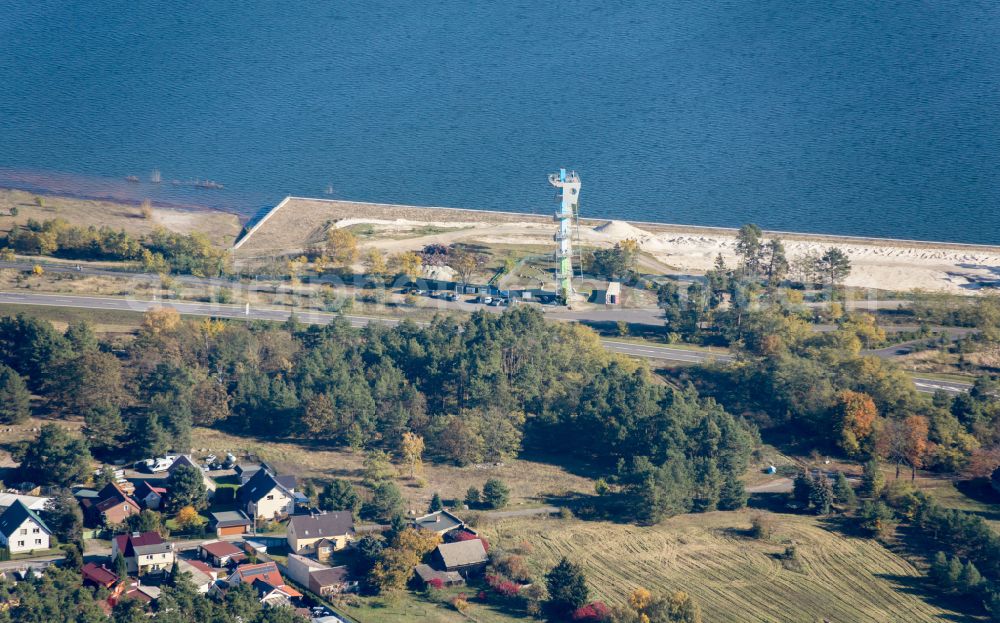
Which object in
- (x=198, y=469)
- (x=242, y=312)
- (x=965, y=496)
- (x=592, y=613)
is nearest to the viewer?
(x=592, y=613)

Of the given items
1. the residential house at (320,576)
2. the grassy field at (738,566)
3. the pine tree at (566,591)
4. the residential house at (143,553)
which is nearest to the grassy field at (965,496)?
the grassy field at (738,566)

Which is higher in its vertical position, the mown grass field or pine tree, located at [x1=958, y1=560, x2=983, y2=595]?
pine tree, located at [x1=958, y1=560, x2=983, y2=595]

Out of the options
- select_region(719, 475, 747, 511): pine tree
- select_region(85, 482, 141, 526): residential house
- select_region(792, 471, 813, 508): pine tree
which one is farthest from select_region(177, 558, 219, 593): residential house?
select_region(792, 471, 813, 508): pine tree

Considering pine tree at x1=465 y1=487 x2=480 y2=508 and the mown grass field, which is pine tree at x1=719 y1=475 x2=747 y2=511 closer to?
pine tree at x1=465 y1=487 x2=480 y2=508

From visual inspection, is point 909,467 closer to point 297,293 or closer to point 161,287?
point 297,293

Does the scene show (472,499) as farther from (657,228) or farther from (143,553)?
(657,228)

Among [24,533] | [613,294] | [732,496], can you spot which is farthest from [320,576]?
[613,294]

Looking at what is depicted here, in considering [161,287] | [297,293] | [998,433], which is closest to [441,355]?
[297,293]

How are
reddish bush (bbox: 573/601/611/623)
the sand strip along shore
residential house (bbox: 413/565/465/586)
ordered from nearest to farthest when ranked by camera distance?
reddish bush (bbox: 573/601/611/623)
residential house (bbox: 413/565/465/586)
the sand strip along shore
